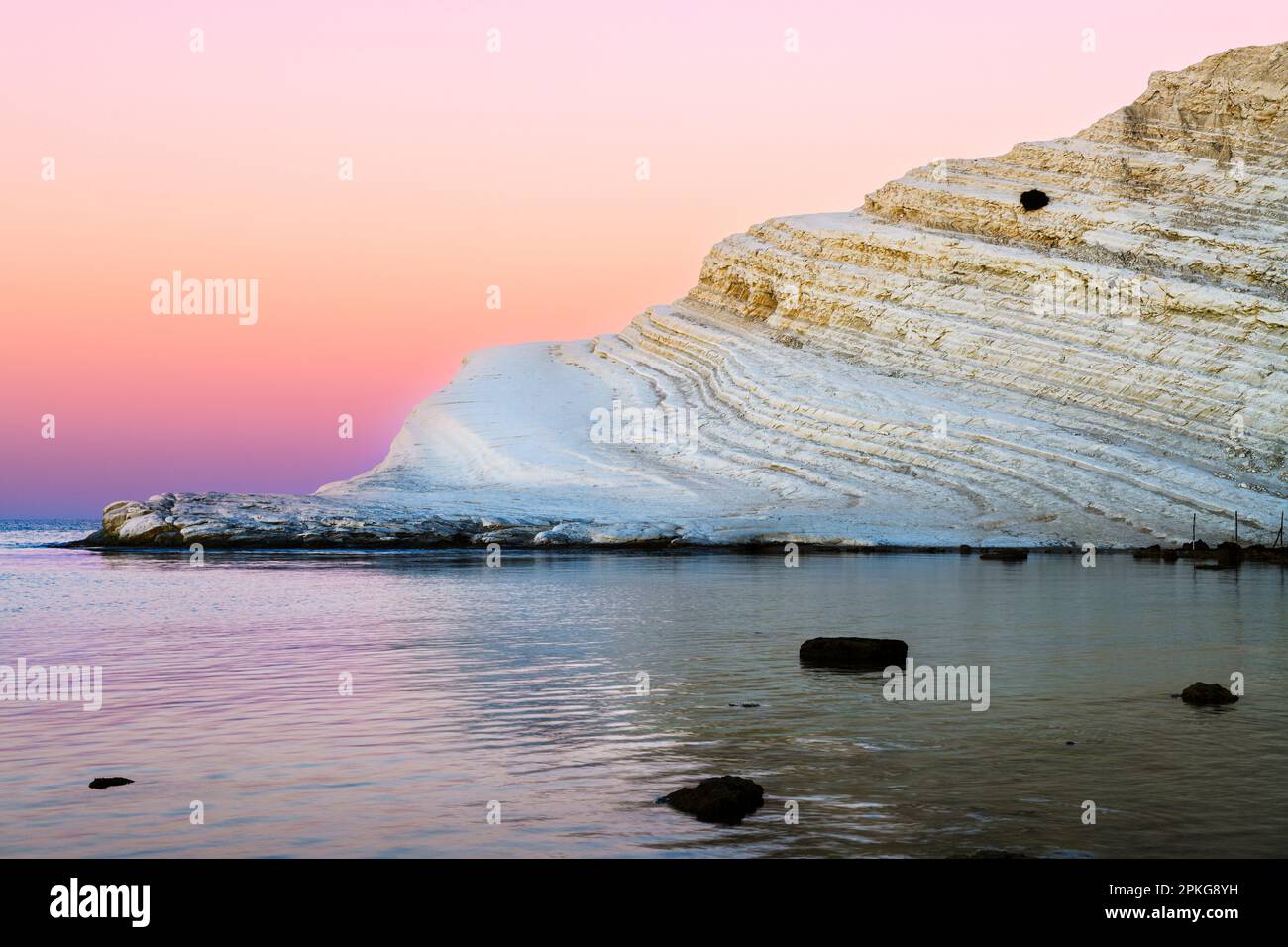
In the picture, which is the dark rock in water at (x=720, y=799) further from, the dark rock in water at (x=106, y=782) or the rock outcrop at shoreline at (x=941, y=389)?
the rock outcrop at shoreline at (x=941, y=389)

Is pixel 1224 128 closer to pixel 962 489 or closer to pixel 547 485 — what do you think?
pixel 962 489

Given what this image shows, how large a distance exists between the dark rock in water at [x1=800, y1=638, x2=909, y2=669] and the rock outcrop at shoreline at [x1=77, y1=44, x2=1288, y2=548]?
31642 millimetres

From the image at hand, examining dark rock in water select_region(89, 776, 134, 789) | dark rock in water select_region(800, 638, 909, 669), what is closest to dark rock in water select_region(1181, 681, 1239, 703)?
dark rock in water select_region(800, 638, 909, 669)

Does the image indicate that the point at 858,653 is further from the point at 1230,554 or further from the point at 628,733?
the point at 1230,554

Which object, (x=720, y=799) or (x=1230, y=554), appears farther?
(x=1230, y=554)

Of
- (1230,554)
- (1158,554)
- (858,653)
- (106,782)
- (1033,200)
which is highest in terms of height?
(1033,200)

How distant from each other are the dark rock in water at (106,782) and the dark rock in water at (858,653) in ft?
29.3

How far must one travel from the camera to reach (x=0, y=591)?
107 feet

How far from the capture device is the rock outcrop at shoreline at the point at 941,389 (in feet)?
168

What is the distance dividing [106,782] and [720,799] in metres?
4.53

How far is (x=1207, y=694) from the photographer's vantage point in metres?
13.5
